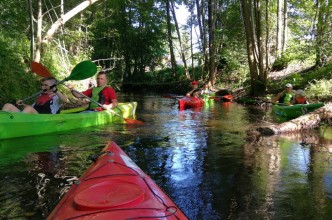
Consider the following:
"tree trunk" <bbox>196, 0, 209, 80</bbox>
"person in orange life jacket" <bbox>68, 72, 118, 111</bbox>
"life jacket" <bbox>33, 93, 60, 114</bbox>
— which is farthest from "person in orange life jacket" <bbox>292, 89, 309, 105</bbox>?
"tree trunk" <bbox>196, 0, 209, 80</bbox>

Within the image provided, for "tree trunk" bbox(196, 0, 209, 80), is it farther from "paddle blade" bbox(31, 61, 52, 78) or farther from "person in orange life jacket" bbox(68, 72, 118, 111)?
"paddle blade" bbox(31, 61, 52, 78)

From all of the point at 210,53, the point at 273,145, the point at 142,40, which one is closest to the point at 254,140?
the point at 273,145

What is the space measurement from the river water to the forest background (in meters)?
3.72

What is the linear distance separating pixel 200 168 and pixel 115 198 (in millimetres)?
2343

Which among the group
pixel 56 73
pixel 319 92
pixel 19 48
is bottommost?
pixel 319 92

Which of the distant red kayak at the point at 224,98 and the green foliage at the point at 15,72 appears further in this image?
the distant red kayak at the point at 224,98

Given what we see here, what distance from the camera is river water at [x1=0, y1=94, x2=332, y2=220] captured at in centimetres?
321

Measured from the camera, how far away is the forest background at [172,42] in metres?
10.5

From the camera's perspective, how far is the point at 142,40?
88.3ft

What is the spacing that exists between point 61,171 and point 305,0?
14628 millimetres

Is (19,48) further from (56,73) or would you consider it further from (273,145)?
(273,145)

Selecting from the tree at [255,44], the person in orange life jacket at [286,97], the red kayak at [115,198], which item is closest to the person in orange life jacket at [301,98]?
the person in orange life jacket at [286,97]

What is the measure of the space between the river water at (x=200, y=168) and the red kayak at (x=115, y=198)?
0.65 meters

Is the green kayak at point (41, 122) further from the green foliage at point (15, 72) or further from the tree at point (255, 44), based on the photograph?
the tree at point (255, 44)
